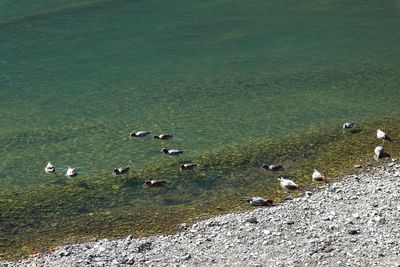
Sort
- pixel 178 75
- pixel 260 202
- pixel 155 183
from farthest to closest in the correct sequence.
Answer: pixel 178 75 → pixel 155 183 → pixel 260 202

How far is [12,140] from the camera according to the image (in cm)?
1962

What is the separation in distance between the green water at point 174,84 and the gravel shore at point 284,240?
1395mm

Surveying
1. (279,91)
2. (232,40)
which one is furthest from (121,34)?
(279,91)

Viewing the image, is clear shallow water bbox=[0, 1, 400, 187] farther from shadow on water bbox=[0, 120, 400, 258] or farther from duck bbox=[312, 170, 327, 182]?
duck bbox=[312, 170, 327, 182]

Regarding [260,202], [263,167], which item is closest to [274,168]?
[263,167]

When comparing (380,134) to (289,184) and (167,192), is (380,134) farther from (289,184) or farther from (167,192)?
(167,192)

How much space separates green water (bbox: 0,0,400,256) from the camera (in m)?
17.6

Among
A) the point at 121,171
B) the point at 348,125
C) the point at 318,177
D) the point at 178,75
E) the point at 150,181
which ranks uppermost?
the point at 178,75

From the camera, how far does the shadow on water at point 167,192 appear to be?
15.1 meters

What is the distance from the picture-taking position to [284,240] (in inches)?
531

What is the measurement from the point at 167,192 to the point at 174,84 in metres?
7.74

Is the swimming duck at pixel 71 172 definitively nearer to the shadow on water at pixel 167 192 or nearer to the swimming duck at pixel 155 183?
the shadow on water at pixel 167 192

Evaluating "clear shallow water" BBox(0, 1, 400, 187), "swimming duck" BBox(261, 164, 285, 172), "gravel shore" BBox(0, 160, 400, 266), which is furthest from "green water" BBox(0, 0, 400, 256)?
"gravel shore" BBox(0, 160, 400, 266)

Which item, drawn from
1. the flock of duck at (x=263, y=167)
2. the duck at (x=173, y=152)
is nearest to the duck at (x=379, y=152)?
the flock of duck at (x=263, y=167)
